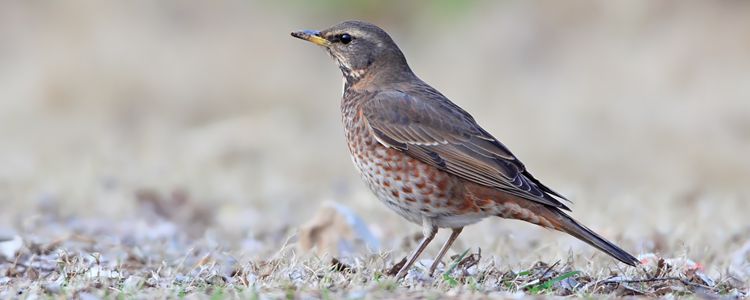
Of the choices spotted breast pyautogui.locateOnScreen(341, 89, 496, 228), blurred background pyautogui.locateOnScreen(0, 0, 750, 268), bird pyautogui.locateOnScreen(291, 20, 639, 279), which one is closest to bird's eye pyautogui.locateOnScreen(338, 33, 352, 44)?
bird pyautogui.locateOnScreen(291, 20, 639, 279)

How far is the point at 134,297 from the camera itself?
5.55 meters

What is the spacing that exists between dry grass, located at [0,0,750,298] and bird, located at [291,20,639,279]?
287 mm

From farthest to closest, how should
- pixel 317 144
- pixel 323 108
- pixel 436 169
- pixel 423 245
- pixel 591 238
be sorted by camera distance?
pixel 323 108, pixel 317 144, pixel 436 169, pixel 423 245, pixel 591 238

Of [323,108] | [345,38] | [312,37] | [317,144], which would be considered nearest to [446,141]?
[345,38]

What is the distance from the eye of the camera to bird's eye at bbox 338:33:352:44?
25.9 feet

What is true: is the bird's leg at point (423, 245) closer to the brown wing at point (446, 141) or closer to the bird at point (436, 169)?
the bird at point (436, 169)

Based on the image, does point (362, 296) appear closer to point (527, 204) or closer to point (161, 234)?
point (527, 204)

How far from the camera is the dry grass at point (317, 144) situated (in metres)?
6.59

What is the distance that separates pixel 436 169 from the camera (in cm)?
704

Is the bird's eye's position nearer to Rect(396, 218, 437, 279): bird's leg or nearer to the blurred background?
Rect(396, 218, 437, 279): bird's leg

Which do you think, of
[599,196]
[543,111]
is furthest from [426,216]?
[543,111]

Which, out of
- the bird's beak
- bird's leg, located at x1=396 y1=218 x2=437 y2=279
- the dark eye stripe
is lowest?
bird's leg, located at x1=396 y1=218 x2=437 y2=279

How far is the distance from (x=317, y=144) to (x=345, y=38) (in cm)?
531

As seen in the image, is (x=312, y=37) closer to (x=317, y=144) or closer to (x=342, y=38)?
(x=342, y=38)
